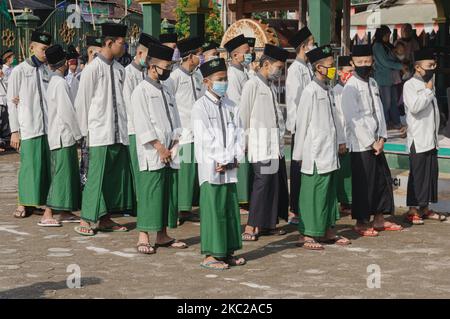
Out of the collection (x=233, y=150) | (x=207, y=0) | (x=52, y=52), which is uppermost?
(x=207, y=0)

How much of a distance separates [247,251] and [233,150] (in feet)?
3.90

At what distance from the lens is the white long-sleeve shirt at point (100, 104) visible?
28.7 ft

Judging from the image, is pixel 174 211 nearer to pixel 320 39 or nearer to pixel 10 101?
pixel 10 101

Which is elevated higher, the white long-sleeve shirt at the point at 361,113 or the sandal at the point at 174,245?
the white long-sleeve shirt at the point at 361,113

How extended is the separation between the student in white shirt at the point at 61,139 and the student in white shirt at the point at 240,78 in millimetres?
1726

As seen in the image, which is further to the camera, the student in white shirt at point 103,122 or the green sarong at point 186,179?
the green sarong at point 186,179

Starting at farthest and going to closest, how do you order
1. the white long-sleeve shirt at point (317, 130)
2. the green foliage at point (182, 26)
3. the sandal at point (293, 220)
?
1. the green foliage at point (182, 26)
2. the sandal at point (293, 220)
3. the white long-sleeve shirt at point (317, 130)

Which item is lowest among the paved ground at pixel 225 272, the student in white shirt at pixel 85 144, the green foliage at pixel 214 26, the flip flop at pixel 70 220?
the paved ground at pixel 225 272

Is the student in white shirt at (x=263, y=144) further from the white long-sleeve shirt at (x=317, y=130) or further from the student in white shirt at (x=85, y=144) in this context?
the student in white shirt at (x=85, y=144)

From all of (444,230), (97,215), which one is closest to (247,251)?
(97,215)

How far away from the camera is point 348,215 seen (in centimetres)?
993

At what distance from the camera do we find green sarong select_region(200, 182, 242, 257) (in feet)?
23.8

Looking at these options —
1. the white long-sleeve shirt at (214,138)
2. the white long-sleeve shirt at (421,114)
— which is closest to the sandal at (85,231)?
the white long-sleeve shirt at (214,138)

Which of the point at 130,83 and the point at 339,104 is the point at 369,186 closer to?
the point at 339,104
